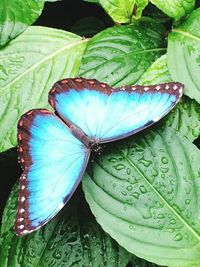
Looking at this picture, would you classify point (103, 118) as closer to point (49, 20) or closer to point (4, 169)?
point (4, 169)

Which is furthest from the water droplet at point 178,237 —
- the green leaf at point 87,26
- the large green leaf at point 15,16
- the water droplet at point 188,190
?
the green leaf at point 87,26

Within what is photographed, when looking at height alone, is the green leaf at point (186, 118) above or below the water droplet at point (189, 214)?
above

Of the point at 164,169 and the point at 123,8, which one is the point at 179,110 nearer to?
the point at 164,169

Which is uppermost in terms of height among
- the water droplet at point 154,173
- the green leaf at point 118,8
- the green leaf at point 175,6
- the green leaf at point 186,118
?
the green leaf at point 175,6

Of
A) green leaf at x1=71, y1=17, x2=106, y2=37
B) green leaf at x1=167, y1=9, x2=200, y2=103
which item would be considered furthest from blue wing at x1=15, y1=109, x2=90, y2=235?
green leaf at x1=71, y1=17, x2=106, y2=37

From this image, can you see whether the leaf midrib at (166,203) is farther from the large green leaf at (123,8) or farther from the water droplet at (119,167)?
the large green leaf at (123,8)

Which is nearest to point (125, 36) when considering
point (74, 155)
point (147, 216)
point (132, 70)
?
point (132, 70)

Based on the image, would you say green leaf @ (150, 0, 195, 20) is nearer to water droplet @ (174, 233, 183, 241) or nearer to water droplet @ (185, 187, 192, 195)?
water droplet @ (185, 187, 192, 195)

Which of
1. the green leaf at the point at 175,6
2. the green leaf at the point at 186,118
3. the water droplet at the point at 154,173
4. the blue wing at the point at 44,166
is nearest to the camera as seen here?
the blue wing at the point at 44,166

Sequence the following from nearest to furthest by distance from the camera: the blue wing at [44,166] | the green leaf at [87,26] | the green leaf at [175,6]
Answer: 1. the blue wing at [44,166]
2. the green leaf at [175,6]
3. the green leaf at [87,26]
